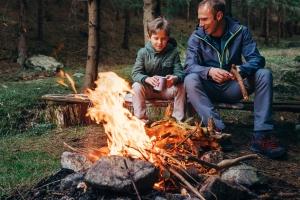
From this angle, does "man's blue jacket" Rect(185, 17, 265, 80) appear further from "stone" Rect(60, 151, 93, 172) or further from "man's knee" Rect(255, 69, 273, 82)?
"stone" Rect(60, 151, 93, 172)

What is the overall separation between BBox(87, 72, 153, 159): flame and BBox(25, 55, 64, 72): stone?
13449mm

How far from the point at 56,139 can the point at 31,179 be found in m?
2.24

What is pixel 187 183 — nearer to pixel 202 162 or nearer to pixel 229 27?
pixel 202 162

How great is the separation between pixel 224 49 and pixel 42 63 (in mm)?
13760

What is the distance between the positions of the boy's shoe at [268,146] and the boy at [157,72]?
1144mm

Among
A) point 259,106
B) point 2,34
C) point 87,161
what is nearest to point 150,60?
point 259,106

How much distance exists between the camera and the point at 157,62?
7.00 metres

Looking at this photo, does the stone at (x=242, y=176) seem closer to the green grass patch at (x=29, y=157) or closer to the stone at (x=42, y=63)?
the green grass patch at (x=29, y=157)

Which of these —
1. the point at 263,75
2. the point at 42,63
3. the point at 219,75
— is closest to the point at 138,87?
the point at 219,75

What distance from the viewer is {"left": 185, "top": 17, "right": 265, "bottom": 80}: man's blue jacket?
6832mm

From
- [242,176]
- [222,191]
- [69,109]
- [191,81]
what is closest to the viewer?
→ [222,191]

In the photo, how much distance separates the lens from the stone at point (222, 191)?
14.1 ft

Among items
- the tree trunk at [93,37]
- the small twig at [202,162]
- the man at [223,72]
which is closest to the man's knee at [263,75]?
the man at [223,72]

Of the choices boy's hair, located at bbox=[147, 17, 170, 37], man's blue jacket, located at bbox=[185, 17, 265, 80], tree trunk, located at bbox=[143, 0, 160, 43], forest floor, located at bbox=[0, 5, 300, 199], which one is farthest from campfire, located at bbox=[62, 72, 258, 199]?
tree trunk, located at bbox=[143, 0, 160, 43]
